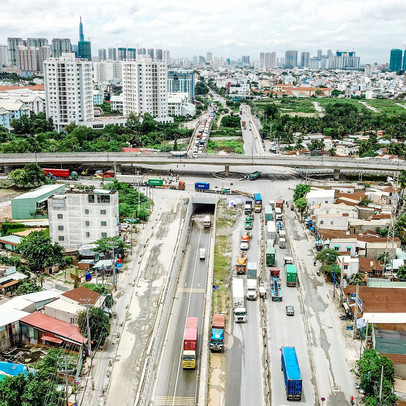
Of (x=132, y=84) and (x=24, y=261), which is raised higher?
(x=132, y=84)

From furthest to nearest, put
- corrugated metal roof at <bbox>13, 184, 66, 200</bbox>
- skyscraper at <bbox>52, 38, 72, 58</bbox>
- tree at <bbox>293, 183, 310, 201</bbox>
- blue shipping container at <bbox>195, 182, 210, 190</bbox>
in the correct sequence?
1. skyscraper at <bbox>52, 38, 72, 58</bbox>
2. blue shipping container at <bbox>195, 182, 210, 190</bbox>
3. tree at <bbox>293, 183, 310, 201</bbox>
4. corrugated metal roof at <bbox>13, 184, 66, 200</bbox>

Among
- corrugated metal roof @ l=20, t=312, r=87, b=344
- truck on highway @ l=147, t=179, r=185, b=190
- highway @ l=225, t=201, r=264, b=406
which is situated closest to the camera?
highway @ l=225, t=201, r=264, b=406

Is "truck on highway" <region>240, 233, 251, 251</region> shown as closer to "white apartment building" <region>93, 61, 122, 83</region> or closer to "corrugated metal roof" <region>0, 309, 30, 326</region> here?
"corrugated metal roof" <region>0, 309, 30, 326</region>

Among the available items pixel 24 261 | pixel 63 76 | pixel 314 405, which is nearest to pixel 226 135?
pixel 63 76

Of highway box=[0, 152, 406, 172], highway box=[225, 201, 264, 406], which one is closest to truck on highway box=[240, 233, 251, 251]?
highway box=[225, 201, 264, 406]

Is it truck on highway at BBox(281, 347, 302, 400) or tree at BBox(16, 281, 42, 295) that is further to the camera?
tree at BBox(16, 281, 42, 295)

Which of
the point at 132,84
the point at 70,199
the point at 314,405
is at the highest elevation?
the point at 132,84

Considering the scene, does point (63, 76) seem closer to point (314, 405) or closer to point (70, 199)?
point (70, 199)

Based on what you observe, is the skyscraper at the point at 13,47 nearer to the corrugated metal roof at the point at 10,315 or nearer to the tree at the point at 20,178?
the tree at the point at 20,178
